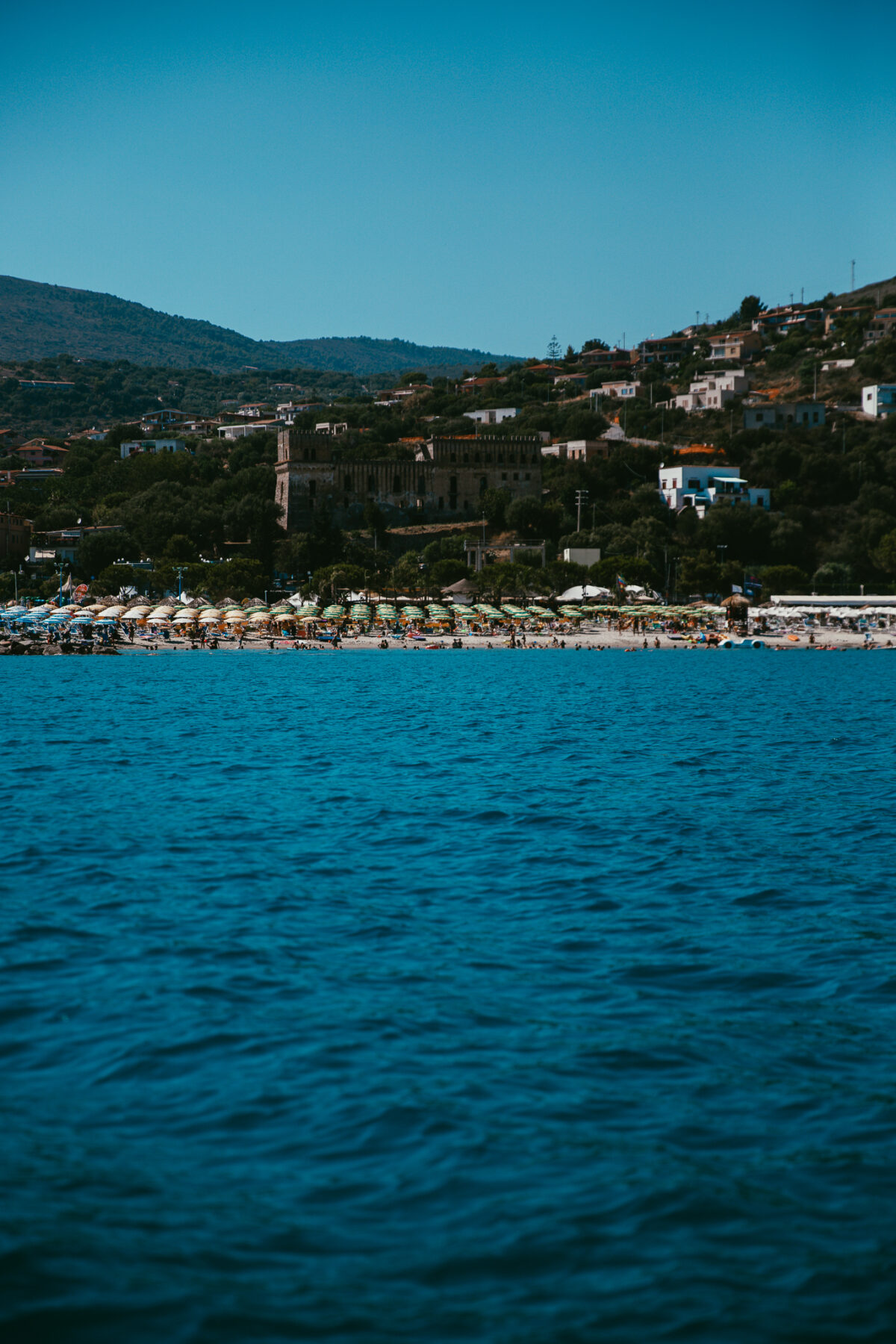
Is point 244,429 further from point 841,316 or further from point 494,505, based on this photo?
point 841,316

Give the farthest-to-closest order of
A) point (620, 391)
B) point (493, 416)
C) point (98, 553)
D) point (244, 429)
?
1. point (244, 429)
2. point (620, 391)
3. point (493, 416)
4. point (98, 553)

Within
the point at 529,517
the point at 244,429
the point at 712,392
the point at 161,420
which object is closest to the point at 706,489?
the point at 529,517

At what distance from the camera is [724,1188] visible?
627 cm

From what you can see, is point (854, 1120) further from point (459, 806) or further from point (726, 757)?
point (726, 757)

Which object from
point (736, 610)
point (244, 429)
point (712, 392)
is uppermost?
point (244, 429)

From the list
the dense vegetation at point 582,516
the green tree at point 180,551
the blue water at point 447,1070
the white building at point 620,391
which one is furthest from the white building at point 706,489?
the blue water at point 447,1070

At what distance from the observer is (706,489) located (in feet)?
305

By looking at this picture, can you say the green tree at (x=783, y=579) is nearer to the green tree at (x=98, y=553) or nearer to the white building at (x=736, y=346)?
the green tree at (x=98, y=553)

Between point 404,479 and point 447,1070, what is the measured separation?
9171 centimetres

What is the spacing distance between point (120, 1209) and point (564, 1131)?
7.82ft

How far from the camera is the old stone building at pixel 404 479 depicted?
94.3 meters

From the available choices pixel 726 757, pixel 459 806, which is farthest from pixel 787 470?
pixel 459 806

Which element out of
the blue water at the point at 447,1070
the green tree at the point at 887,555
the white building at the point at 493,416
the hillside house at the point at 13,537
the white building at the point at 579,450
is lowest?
the blue water at the point at 447,1070

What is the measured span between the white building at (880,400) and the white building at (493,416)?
35190mm
